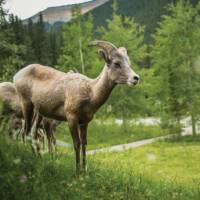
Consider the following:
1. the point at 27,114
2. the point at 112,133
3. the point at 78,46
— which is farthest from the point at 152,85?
the point at 27,114

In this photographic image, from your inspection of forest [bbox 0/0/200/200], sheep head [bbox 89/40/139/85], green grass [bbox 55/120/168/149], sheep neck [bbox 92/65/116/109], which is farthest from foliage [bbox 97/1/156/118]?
sheep neck [bbox 92/65/116/109]

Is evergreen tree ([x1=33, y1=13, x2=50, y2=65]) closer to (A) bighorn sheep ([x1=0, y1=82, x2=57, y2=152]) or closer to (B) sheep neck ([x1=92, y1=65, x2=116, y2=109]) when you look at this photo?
(A) bighorn sheep ([x1=0, y1=82, x2=57, y2=152])

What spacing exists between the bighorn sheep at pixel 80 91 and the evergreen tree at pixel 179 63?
85.8ft

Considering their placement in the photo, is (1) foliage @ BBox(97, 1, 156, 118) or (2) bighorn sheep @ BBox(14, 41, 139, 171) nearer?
(2) bighorn sheep @ BBox(14, 41, 139, 171)

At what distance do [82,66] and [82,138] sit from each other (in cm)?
3126

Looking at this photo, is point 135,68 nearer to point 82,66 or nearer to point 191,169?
point 82,66

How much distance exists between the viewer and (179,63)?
114 feet

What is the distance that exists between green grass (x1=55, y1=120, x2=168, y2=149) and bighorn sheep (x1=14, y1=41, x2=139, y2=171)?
25.4 metres

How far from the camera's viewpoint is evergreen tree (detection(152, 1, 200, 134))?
34.3 metres

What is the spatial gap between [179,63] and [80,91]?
89.9 ft

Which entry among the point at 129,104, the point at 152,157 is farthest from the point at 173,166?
the point at 129,104

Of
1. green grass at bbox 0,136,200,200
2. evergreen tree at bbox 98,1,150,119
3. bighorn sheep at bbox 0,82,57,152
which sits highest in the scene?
green grass at bbox 0,136,200,200

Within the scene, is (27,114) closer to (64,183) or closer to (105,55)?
(105,55)

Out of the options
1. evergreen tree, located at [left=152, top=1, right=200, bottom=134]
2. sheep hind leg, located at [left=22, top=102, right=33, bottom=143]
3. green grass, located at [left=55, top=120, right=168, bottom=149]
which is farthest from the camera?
green grass, located at [left=55, top=120, right=168, bottom=149]
